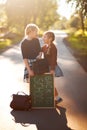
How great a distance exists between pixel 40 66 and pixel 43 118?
132cm

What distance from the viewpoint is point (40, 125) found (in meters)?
8.38

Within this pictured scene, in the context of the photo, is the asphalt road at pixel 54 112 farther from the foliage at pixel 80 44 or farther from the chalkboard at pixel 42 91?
the foliage at pixel 80 44

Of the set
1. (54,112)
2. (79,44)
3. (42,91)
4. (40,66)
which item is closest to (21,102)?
(42,91)

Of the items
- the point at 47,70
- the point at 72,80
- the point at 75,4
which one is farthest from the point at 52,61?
the point at 75,4

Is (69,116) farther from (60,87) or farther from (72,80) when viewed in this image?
(72,80)

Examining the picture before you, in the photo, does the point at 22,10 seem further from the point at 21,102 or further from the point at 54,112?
the point at 54,112

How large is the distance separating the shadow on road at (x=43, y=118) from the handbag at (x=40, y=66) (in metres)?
0.86

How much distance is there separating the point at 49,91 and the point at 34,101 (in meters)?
0.40

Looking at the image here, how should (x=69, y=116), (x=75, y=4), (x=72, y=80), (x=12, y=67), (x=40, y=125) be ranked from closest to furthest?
(x=40, y=125) → (x=69, y=116) → (x=72, y=80) → (x=12, y=67) → (x=75, y=4)

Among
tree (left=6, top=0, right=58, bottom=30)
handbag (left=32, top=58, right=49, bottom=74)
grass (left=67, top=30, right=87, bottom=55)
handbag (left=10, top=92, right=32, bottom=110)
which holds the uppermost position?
tree (left=6, top=0, right=58, bottom=30)

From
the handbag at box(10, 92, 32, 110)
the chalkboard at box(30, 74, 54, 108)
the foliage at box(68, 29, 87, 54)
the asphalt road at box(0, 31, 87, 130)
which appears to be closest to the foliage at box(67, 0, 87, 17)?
the foliage at box(68, 29, 87, 54)

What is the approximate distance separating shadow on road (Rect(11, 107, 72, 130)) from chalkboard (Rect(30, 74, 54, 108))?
7.7 inches

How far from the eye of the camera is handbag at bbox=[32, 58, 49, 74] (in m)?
9.77

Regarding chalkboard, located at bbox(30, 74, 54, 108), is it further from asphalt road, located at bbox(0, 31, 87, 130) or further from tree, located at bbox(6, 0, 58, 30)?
tree, located at bbox(6, 0, 58, 30)
